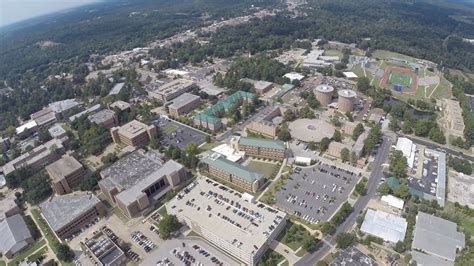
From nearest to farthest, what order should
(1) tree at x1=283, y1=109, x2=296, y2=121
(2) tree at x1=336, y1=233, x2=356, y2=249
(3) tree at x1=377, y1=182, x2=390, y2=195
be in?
(2) tree at x1=336, y1=233, x2=356, y2=249 < (3) tree at x1=377, y1=182, x2=390, y2=195 < (1) tree at x1=283, y1=109, x2=296, y2=121

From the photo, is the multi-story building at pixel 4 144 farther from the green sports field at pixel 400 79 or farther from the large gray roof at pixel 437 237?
the green sports field at pixel 400 79

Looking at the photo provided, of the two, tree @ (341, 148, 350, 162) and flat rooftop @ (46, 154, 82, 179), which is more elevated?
flat rooftop @ (46, 154, 82, 179)

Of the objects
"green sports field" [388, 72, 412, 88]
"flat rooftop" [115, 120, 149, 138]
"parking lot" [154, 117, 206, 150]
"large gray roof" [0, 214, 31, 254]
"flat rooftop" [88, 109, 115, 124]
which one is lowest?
"green sports field" [388, 72, 412, 88]

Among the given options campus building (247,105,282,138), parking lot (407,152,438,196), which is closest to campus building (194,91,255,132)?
campus building (247,105,282,138)

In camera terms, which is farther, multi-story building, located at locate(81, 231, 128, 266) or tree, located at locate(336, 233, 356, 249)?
tree, located at locate(336, 233, 356, 249)

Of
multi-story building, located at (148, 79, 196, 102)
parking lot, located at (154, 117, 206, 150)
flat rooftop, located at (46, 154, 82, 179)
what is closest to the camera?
flat rooftop, located at (46, 154, 82, 179)

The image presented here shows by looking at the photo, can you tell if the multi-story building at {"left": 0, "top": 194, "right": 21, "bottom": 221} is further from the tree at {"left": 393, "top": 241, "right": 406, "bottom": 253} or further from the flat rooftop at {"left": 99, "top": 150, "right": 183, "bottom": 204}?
the tree at {"left": 393, "top": 241, "right": 406, "bottom": 253}

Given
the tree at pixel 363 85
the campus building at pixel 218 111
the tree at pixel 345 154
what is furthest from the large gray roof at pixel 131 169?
the tree at pixel 363 85

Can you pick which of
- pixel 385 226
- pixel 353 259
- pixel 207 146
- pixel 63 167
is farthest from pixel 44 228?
pixel 385 226
